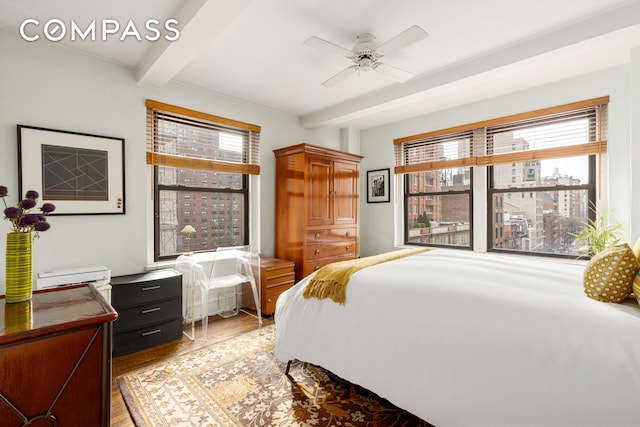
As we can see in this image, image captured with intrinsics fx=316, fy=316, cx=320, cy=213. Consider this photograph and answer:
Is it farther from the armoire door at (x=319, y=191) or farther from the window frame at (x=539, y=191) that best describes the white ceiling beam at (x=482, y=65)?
→ the window frame at (x=539, y=191)

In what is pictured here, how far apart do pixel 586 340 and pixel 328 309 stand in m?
1.25

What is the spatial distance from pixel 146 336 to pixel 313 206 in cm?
216

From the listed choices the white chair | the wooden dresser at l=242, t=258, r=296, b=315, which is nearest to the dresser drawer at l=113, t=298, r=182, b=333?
the white chair

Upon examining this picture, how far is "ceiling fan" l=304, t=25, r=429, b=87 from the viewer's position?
207 centimetres

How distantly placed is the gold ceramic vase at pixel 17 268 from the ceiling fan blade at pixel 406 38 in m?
2.32

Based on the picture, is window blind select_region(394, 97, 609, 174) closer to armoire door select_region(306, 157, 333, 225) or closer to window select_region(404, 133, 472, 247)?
window select_region(404, 133, 472, 247)

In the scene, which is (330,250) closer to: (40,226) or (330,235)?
(330,235)

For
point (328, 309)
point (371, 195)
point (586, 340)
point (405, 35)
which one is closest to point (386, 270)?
point (328, 309)

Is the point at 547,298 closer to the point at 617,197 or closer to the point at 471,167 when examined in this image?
the point at 617,197

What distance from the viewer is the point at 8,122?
7.98 ft

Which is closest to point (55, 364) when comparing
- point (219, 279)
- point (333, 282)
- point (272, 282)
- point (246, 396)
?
point (246, 396)

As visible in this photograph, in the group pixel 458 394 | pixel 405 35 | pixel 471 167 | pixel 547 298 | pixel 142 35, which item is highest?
pixel 142 35

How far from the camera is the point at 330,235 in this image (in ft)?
13.4

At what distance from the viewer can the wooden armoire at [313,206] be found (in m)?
3.82
